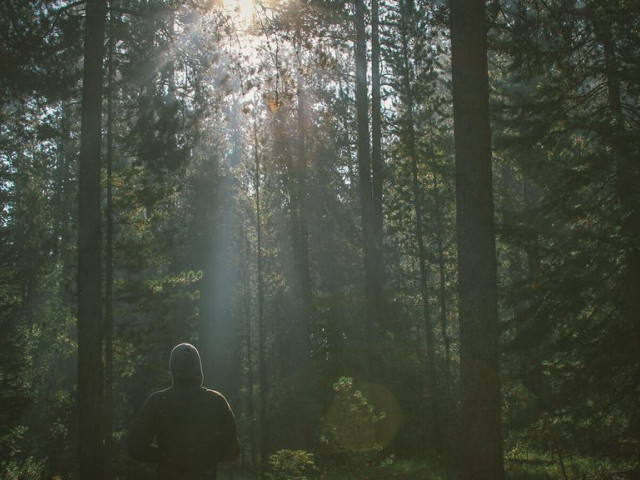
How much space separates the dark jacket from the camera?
5.47 metres

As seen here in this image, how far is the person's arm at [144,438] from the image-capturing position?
5.43m

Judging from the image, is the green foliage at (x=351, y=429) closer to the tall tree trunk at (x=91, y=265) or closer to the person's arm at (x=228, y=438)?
the tall tree trunk at (x=91, y=265)

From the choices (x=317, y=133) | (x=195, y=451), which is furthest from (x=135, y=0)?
(x=317, y=133)

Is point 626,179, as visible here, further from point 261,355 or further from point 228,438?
point 261,355

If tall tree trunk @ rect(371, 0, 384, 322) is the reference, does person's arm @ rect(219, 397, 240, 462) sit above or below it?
below

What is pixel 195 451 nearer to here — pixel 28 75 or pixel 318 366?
pixel 28 75

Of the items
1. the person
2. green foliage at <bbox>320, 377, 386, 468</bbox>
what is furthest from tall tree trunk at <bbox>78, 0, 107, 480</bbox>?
the person

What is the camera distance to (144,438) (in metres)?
5.45

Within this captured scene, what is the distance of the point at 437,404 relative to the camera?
21016 millimetres

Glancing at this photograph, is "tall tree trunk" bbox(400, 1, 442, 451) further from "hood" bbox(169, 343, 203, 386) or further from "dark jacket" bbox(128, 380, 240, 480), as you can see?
"hood" bbox(169, 343, 203, 386)

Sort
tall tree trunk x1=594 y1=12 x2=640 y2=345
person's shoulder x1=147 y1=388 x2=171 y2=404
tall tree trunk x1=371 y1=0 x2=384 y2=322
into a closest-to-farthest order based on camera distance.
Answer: person's shoulder x1=147 y1=388 x2=171 y2=404
tall tree trunk x1=594 y1=12 x2=640 y2=345
tall tree trunk x1=371 y1=0 x2=384 y2=322

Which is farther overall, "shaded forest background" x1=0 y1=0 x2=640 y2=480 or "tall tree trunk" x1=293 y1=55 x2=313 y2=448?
"tall tree trunk" x1=293 y1=55 x2=313 y2=448

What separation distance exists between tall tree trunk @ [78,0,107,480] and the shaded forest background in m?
0.07

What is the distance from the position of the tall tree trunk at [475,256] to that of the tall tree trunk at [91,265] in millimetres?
7623
